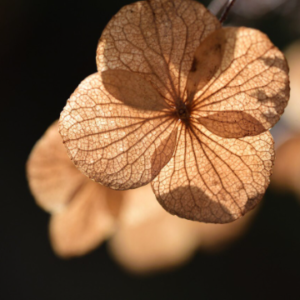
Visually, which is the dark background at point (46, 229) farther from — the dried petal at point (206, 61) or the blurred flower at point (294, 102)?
the dried petal at point (206, 61)

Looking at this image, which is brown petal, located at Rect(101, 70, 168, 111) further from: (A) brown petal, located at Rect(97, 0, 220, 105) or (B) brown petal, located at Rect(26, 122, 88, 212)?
(B) brown petal, located at Rect(26, 122, 88, 212)

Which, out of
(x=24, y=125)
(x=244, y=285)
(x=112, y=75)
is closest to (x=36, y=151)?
(x=112, y=75)

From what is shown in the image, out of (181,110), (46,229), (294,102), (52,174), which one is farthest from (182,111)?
(46,229)

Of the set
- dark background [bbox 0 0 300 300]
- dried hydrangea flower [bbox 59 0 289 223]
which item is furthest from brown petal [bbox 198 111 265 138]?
dark background [bbox 0 0 300 300]

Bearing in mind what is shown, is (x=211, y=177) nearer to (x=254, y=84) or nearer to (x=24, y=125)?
(x=254, y=84)

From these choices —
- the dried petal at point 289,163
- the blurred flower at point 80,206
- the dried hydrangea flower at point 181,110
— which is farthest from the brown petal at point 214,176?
the dried petal at point 289,163

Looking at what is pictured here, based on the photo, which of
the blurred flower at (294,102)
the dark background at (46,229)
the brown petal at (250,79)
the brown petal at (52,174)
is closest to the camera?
the brown petal at (250,79)
